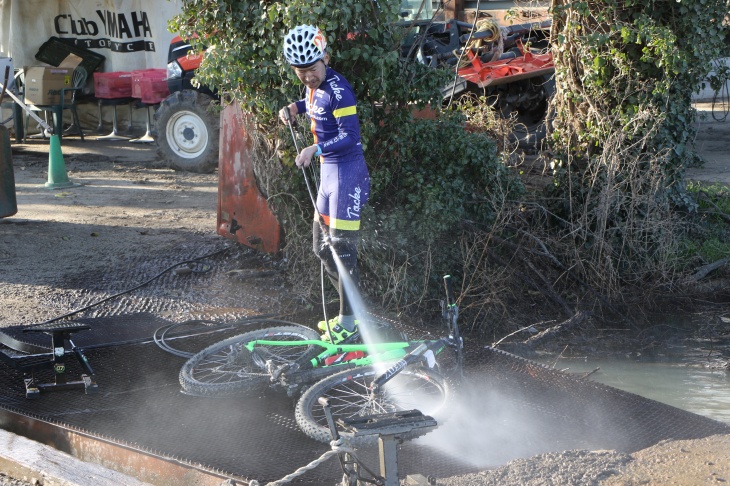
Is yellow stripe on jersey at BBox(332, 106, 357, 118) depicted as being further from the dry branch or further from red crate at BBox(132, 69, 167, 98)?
red crate at BBox(132, 69, 167, 98)

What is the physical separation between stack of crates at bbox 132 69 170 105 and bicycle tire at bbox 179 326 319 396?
1042 cm

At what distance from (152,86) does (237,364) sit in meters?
10.7

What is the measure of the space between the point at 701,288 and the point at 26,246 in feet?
23.4

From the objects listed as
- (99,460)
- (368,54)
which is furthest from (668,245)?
(99,460)

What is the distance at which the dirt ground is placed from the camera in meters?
4.19

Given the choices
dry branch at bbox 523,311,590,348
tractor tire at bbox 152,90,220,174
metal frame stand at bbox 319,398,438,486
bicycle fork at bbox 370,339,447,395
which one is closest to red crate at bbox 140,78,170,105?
tractor tire at bbox 152,90,220,174

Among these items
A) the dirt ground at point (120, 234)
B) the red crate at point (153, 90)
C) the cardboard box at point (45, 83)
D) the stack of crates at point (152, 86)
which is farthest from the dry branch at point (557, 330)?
the cardboard box at point (45, 83)

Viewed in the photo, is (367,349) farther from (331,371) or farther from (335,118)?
(335,118)

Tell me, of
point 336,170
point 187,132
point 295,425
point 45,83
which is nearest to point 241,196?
point 336,170

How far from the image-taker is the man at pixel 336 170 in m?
5.41

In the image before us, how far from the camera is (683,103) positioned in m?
8.16

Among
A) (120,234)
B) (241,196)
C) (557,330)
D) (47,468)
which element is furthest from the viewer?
(120,234)

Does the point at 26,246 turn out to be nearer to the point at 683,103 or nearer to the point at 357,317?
the point at 357,317

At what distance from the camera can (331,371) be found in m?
5.26
